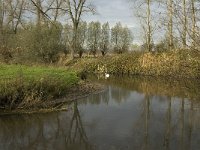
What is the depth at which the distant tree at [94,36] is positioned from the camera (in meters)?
56.8

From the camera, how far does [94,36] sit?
5862 centimetres

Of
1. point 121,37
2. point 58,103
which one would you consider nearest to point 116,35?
point 121,37

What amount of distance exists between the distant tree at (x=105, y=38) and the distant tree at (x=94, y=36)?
0.65 metres

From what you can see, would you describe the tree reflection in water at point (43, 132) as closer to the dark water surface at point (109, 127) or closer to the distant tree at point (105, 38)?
the dark water surface at point (109, 127)

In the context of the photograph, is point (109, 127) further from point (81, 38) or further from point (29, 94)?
point (81, 38)

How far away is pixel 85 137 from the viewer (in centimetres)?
1014

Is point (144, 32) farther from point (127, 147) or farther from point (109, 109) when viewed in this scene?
point (127, 147)

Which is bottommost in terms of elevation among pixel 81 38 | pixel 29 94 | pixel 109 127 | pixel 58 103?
pixel 109 127

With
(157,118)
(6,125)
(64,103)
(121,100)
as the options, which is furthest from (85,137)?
(121,100)

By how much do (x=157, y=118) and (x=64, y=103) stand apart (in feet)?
15.5

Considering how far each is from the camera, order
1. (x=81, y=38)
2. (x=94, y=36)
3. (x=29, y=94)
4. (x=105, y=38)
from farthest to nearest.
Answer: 1. (x=105, y=38)
2. (x=94, y=36)
3. (x=81, y=38)
4. (x=29, y=94)

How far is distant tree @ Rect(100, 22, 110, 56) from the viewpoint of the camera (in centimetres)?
5725

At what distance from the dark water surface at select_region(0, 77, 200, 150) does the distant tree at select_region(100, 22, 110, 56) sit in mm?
40670

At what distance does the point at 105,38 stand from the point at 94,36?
202cm
